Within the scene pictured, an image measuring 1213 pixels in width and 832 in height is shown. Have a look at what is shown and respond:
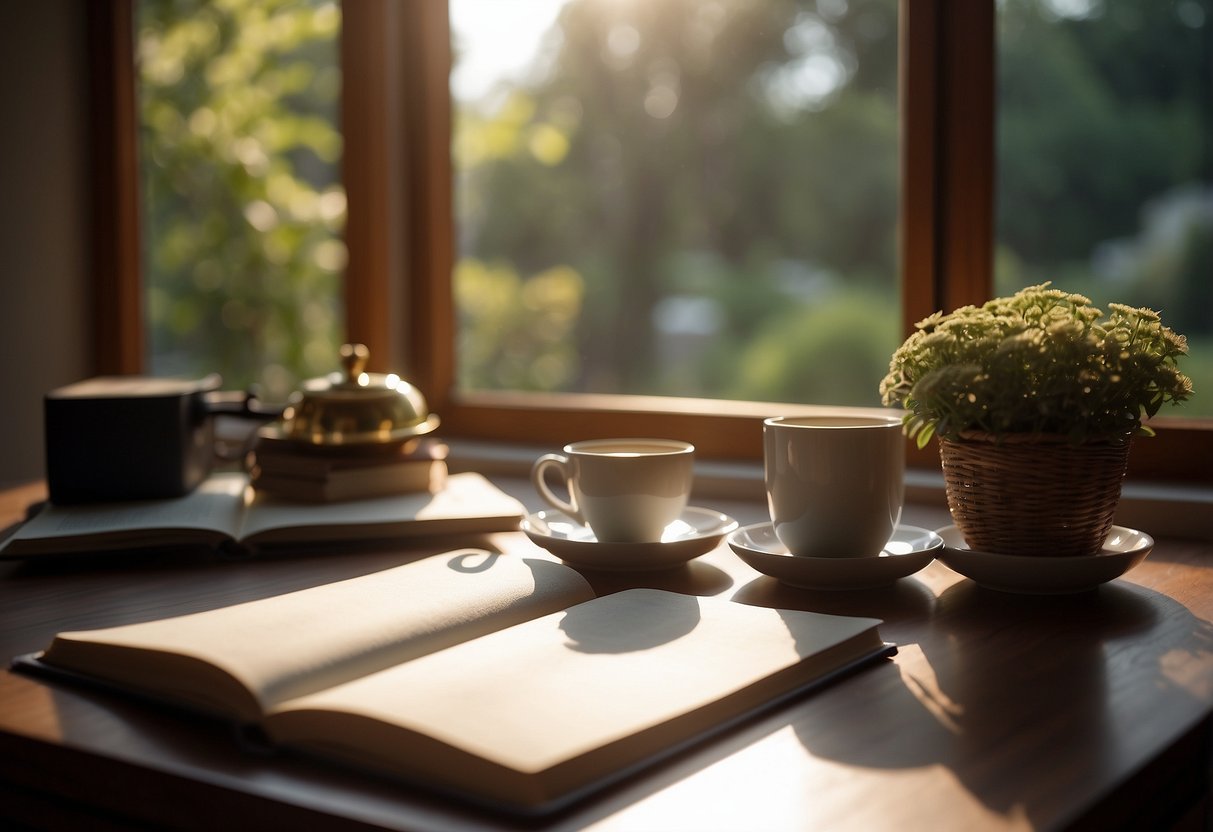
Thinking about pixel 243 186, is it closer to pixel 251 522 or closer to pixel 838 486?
pixel 251 522

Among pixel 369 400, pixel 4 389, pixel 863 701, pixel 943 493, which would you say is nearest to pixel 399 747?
pixel 863 701

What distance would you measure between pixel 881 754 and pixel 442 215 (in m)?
1.30

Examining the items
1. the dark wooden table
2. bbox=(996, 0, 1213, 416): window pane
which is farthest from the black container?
bbox=(996, 0, 1213, 416): window pane

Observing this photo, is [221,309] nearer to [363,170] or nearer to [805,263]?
[363,170]

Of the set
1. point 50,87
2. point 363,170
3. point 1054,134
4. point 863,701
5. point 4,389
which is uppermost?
point 1054,134

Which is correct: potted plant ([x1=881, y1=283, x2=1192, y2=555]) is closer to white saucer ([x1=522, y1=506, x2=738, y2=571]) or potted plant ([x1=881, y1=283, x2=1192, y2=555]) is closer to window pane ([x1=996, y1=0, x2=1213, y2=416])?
white saucer ([x1=522, y1=506, x2=738, y2=571])

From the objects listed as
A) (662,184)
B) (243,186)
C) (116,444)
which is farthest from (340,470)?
(662,184)

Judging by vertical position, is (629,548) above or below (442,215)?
below

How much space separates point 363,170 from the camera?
5.38 feet

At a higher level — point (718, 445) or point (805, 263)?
point (805, 263)

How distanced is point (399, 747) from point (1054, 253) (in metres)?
5.33

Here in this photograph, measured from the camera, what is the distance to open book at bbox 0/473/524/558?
3.20ft

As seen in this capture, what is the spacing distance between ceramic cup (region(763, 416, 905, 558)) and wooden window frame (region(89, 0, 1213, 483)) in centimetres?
49

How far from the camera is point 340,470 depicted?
1.14 meters
